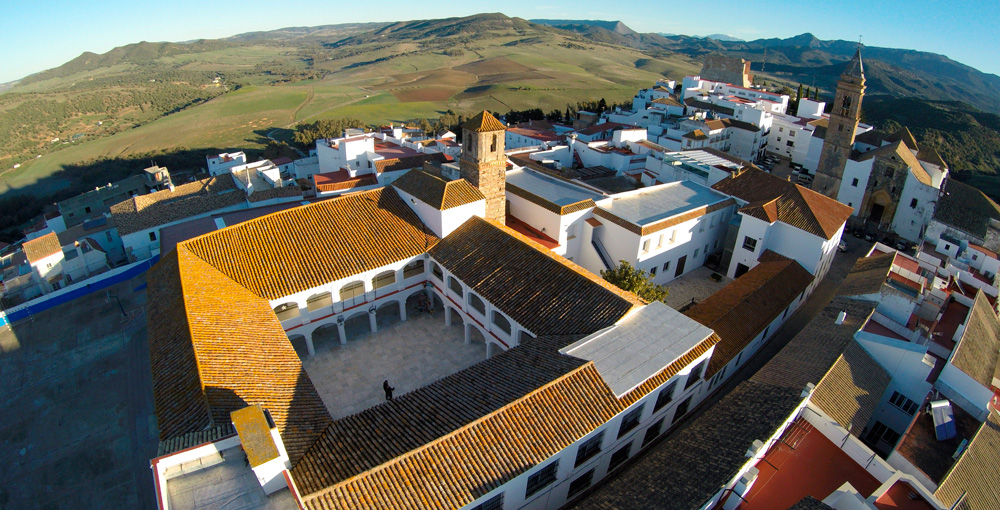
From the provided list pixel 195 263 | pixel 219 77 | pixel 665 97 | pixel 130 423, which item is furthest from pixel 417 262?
pixel 219 77

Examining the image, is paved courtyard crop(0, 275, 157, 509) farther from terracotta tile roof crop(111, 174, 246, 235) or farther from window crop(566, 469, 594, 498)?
window crop(566, 469, 594, 498)

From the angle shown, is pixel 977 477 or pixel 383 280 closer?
pixel 977 477

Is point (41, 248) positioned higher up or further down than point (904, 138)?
further down

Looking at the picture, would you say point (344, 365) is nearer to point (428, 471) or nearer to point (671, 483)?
point (428, 471)

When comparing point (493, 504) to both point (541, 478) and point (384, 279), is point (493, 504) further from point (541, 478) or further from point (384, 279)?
point (384, 279)

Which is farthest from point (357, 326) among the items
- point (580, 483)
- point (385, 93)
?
point (385, 93)
